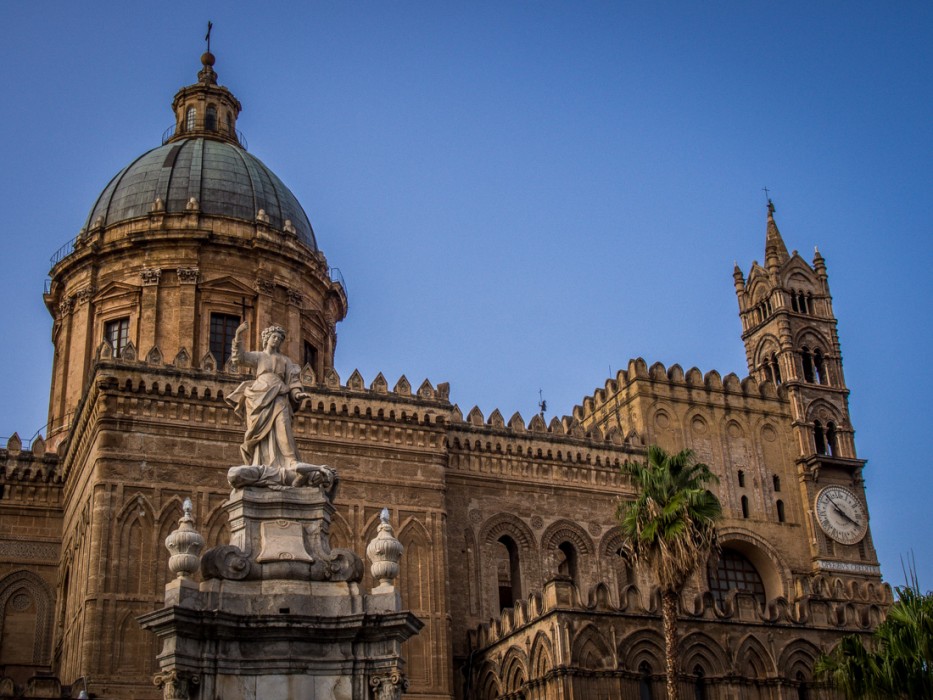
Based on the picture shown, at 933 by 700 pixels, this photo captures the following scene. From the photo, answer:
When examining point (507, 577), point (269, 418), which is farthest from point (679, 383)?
point (269, 418)

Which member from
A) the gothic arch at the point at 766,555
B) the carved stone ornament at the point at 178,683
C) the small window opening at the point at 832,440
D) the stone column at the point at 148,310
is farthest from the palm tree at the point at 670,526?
the stone column at the point at 148,310

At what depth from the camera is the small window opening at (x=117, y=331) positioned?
126ft

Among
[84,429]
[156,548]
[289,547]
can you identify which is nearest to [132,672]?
[156,548]

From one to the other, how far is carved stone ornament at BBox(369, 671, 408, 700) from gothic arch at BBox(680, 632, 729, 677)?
17539 mm

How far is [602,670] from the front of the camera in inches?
1136

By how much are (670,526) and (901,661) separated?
5.74 m

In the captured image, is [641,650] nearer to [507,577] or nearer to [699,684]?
[699,684]

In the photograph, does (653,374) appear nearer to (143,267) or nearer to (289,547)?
(143,267)

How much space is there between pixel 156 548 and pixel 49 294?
597 inches

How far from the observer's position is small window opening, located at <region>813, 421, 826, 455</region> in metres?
41.2

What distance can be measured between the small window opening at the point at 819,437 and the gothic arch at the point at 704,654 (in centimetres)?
1266

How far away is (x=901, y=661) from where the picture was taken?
2281 centimetres

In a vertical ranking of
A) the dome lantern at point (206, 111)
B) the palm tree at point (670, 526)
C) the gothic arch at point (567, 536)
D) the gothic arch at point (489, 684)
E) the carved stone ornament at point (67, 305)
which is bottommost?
the gothic arch at point (489, 684)

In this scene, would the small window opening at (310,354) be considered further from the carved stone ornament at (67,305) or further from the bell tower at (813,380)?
the bell tower at (813,380)
